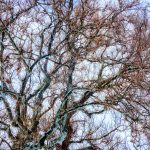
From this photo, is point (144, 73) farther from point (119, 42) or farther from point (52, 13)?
point (52, 13)

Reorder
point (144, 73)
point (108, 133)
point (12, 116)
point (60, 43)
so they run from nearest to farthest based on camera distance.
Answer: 1. point (144, 73)
2. point (60, 43)
3. point (12, 116)
4. point (108, 133)

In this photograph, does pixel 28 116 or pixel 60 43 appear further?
pixel 28 116

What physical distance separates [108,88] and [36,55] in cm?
233

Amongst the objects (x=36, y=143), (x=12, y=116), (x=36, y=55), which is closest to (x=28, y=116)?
(x=12, y=116)

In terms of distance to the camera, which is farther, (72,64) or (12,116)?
(12,116)

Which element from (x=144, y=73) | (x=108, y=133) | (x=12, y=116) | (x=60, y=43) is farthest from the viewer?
(x=108, y=133)

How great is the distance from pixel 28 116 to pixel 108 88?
301 centimetres

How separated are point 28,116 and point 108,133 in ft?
12.7

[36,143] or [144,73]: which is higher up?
[144,73]

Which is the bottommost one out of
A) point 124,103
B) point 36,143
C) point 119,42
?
point 36,143

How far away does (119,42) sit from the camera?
42.5 feet

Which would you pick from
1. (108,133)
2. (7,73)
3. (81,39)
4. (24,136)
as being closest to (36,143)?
(24,136)

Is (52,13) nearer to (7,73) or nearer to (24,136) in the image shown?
(7,73)

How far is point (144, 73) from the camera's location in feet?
39.5
